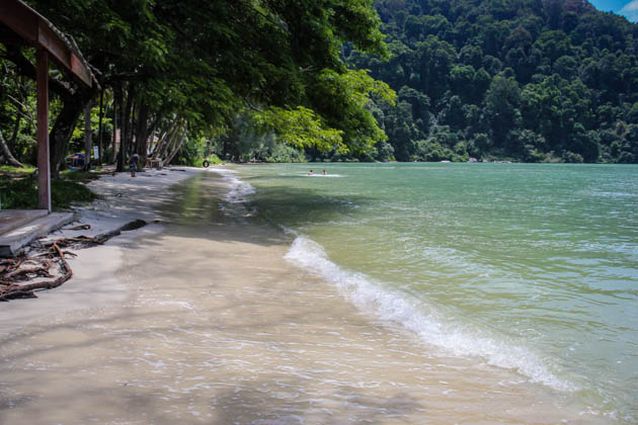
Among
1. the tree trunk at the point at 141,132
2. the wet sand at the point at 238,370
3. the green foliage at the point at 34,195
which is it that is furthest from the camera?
the tree trunk at the point at 141,132

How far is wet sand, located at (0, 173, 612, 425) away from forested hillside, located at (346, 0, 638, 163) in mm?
111702

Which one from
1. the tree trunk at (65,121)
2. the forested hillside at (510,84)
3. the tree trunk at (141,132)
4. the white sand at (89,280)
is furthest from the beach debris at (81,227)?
the forested hillside at (510,84)

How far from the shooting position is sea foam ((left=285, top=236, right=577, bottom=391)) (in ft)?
14.1

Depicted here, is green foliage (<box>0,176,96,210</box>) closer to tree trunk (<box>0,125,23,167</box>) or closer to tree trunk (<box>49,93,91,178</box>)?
tree trunk (<box>49,93,91,178</box>)

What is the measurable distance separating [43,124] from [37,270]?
11.9ft

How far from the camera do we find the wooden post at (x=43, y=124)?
8.36 metres

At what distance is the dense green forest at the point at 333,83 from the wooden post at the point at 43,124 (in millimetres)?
2473

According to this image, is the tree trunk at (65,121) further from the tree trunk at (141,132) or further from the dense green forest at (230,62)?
the tree trunk at (141,132)

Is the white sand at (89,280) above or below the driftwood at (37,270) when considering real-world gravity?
below

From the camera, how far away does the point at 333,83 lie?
53.7ft

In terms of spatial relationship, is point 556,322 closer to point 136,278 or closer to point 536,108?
point 136,278

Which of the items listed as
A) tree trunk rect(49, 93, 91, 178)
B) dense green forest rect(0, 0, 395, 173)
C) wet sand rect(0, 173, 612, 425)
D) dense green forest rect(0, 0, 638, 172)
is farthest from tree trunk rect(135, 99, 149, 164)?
wet sand rect(0, 173, 612, 425)

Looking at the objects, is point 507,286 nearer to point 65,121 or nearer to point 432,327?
point 432,327

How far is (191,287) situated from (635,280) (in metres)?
6.12
